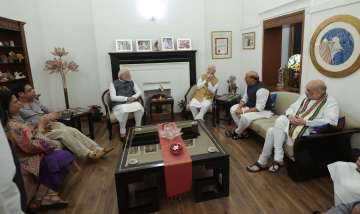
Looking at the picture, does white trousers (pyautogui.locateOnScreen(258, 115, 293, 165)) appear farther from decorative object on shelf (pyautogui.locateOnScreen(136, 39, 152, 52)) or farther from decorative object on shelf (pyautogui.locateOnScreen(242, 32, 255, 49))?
decorative object on shelf (pyautogui.locateOnScreen(136, 39, 152, 52))

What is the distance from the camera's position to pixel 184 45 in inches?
177

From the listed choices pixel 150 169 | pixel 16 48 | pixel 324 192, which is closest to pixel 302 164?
pixel 324 192

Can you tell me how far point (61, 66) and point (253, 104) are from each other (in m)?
3.43

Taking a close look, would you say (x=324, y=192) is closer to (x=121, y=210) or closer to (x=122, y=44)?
(x=121, y=210)

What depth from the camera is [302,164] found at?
84.5 inches

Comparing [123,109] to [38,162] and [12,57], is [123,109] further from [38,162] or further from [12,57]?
[12,57]

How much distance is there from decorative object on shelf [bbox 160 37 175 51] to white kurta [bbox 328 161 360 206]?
3470 mm

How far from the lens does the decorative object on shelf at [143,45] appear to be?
4.29 m

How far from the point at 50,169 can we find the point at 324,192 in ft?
8.36

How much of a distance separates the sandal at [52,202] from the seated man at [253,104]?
2.42 meters

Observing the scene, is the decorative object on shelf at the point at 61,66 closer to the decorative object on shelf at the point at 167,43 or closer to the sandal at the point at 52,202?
the decorative object on shelf at the point at 167,43

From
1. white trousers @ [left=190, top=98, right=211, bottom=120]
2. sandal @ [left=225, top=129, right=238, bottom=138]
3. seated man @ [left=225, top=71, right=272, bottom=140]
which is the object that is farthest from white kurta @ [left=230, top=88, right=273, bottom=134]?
white trousers @ [left=190, top=98, right=211, bottom=120]

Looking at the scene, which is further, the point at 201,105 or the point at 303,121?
the point at 201,105

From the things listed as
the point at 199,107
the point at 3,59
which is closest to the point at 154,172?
the point at 199,107
